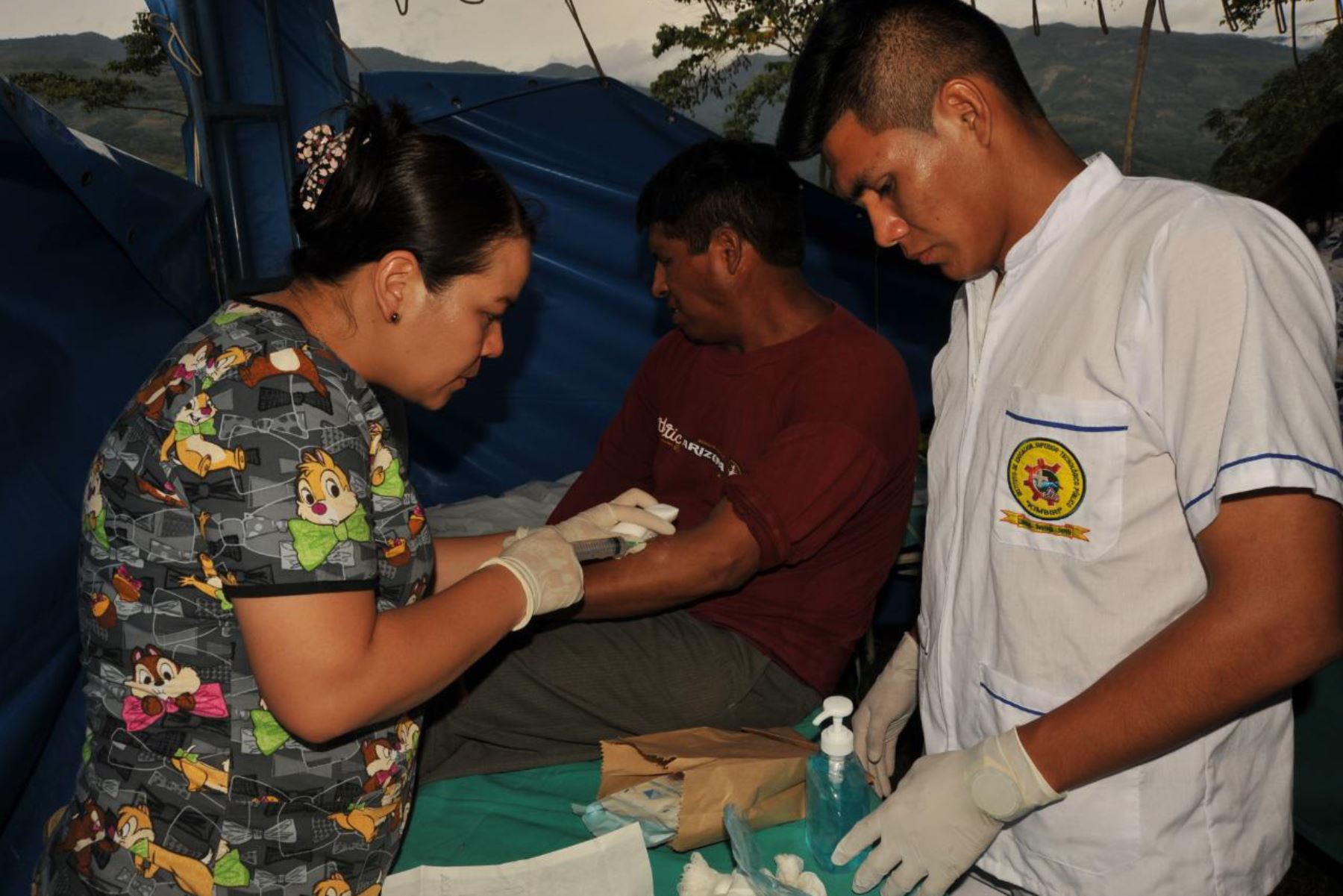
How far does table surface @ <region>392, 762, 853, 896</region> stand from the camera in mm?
1603

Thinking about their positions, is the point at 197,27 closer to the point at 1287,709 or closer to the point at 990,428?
the point at 990,428

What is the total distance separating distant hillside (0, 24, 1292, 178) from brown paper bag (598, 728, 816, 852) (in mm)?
14276

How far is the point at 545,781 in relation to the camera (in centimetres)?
189

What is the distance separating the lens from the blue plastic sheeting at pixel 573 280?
3.17 meters

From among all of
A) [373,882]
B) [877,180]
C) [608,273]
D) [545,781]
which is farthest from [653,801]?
[608,273]

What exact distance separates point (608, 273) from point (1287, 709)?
264cm

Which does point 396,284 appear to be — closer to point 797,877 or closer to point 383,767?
point 383,767

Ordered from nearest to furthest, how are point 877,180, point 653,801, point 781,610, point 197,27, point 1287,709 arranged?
1. point 1287,709
2. point 877,180
3. point 653,801
4. point 781,610
5. point 197,27

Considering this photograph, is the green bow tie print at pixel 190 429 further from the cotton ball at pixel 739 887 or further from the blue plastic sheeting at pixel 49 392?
the cotton ball at pixel 739 887

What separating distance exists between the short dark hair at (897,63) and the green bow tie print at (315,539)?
791mm

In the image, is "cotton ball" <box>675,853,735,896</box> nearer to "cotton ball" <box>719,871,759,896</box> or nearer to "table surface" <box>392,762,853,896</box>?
"cotton ball" <box>719,871,759,896</box>

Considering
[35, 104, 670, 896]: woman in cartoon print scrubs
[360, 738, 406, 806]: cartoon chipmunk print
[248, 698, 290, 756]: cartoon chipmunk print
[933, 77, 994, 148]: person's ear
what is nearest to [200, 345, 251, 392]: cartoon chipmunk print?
[35, 104, 670, 896]: woman in cartoon print scrubs

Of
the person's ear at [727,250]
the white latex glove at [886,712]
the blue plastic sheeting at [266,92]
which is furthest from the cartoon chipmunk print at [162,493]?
the blue plastic sheeting at [266,92]

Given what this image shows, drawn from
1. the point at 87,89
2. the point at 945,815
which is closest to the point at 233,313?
the point at 945,815
